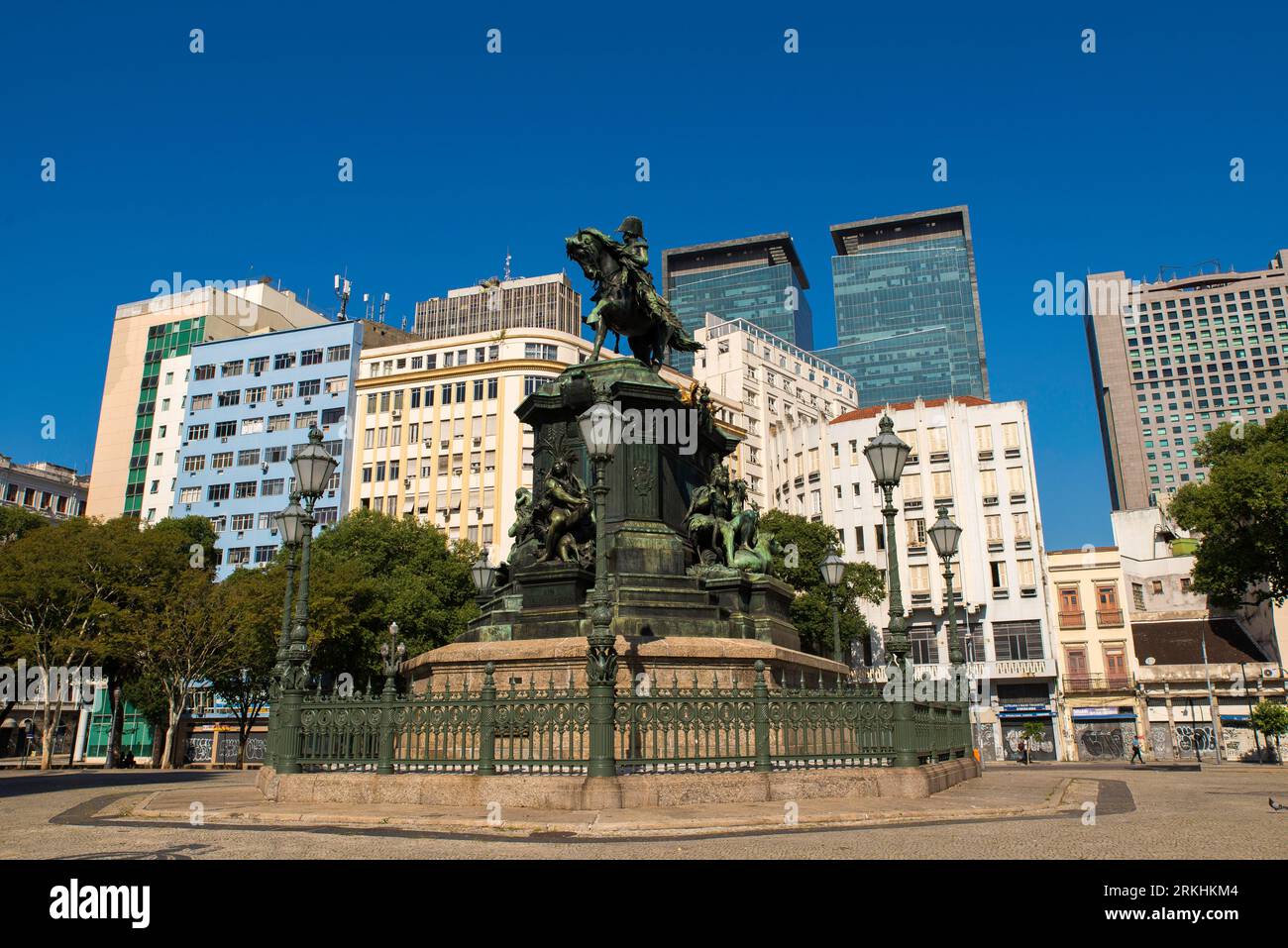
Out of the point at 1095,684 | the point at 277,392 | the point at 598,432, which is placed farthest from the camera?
the point at 277,392

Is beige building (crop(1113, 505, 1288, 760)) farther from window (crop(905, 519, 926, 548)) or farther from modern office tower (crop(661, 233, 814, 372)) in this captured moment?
modern office tower (crop(661, 233, 814, 372))

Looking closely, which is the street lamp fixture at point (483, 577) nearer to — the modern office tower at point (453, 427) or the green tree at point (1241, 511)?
the green tree at point (1241, 511)

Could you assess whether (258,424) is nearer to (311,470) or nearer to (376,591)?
(376,591)

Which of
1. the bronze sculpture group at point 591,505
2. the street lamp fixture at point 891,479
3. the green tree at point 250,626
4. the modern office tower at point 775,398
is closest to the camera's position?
the street lamp fixture at point 891,479

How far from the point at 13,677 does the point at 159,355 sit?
148ft

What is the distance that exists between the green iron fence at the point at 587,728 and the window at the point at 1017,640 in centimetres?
4699

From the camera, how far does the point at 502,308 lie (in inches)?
3755

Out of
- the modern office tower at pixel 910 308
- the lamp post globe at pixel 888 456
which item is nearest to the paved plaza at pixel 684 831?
the lamp post globe at pixel 888 456

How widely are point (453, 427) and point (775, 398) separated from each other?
117 feet

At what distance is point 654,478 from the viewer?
57.3 feet

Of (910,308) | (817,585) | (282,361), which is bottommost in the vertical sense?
(817,585)

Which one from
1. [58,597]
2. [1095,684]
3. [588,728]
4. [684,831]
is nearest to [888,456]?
[588,728]

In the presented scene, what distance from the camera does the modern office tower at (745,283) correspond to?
559 ft
